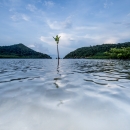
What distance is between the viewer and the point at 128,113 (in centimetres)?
407

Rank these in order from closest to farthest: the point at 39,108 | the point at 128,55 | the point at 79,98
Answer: the point at 39,108, the point at 79,98, the point at 128,55

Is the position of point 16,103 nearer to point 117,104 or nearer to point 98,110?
point 98,110

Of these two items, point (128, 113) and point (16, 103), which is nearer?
point (128, 113)

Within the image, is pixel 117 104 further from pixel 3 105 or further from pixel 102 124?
pixel 3 105

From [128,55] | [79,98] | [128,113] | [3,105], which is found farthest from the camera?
[128,55]

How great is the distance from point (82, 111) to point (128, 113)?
1.32 m

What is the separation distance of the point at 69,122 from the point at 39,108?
4.36 feet

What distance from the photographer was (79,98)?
221 inches

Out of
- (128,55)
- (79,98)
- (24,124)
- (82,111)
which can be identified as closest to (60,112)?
(82,111)

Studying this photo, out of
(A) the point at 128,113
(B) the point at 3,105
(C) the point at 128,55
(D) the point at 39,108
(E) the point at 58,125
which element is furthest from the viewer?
(C) the point at 128,55

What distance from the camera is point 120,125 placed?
337 centimetres

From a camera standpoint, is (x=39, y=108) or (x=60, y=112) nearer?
(x=60, y=112)

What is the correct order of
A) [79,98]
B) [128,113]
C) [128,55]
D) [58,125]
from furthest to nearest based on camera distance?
[128,55] → [79,98] → [128,113] → [58,125]

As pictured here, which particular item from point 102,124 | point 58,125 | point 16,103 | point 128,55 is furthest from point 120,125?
point 128,55
